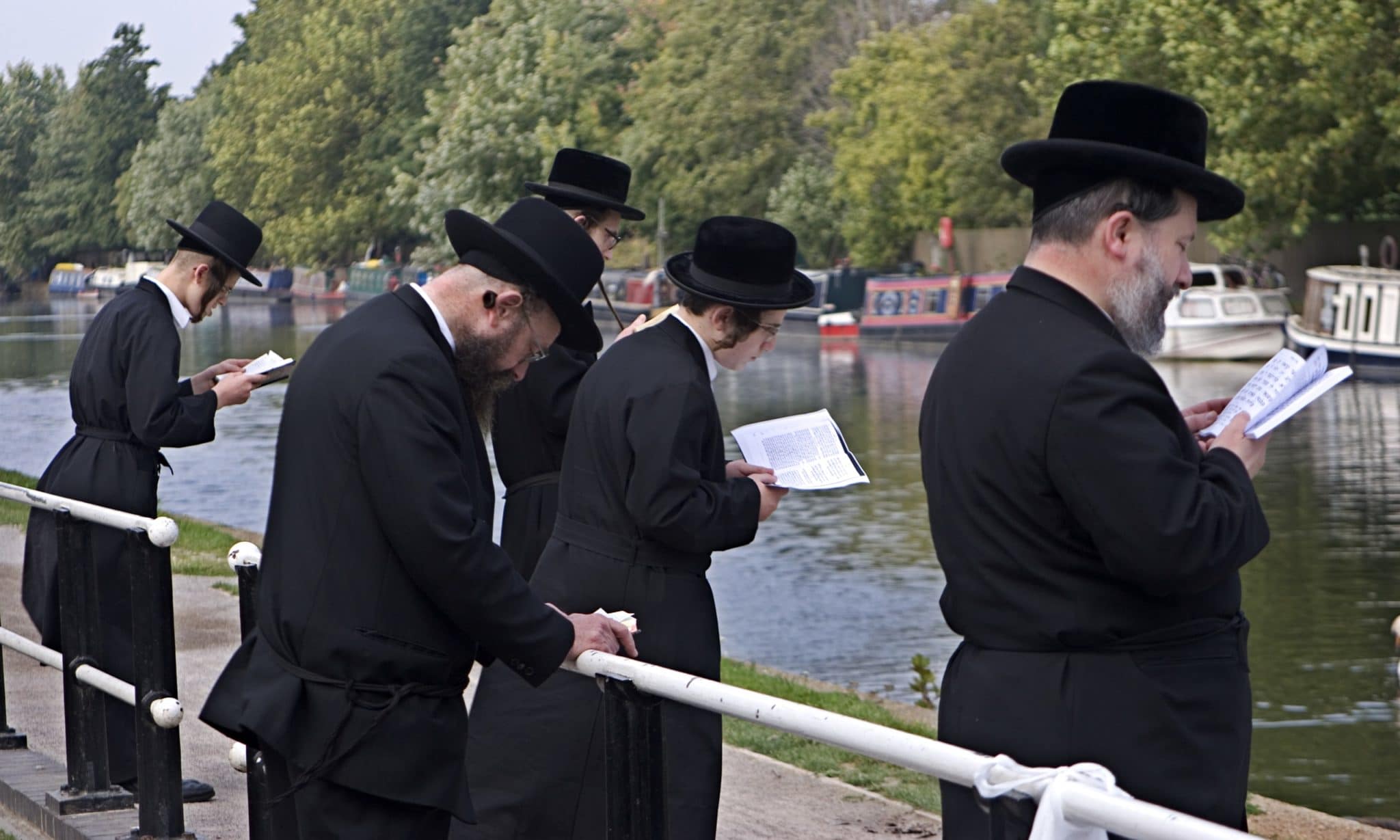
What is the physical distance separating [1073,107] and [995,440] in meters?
0.61

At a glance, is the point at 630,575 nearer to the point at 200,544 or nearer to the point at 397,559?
the point at 397,559

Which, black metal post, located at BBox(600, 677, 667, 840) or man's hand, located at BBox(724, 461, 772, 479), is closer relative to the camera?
black metal post, located at BBox(600, 677, 667, 840)

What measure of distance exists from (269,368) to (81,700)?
121cm

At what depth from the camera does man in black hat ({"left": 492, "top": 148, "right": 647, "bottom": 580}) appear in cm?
546

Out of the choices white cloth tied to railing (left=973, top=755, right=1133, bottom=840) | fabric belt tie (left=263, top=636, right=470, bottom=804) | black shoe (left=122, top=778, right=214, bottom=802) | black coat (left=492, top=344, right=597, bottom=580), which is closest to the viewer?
white cloth tied to railing (left=973, top=755, right=1133, bottom=840)

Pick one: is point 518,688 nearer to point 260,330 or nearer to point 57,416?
point 57,416

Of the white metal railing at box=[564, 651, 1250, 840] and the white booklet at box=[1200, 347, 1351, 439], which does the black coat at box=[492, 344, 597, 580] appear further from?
the white booklet at box=[1200, 347, 1351, 439]

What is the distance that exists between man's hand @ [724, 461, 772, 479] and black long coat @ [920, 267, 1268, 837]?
1462 mm

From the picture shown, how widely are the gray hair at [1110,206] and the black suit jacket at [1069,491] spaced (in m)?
0.09

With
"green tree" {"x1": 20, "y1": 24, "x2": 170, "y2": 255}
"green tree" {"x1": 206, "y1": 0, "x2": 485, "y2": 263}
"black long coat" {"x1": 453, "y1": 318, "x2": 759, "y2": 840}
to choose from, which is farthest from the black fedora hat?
"green tree" {"x1": 206, "y1": 0, "x2": 485, "y2": 263}

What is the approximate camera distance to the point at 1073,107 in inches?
127

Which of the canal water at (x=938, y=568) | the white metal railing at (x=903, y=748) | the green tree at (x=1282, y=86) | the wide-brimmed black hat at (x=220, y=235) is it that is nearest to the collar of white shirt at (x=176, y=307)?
the wide-brimmed black hat at (x=220, y=235)

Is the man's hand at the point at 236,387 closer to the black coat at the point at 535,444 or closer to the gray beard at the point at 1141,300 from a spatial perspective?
the black coat at the point at 535,444

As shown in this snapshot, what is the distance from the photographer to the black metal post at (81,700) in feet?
19.1
